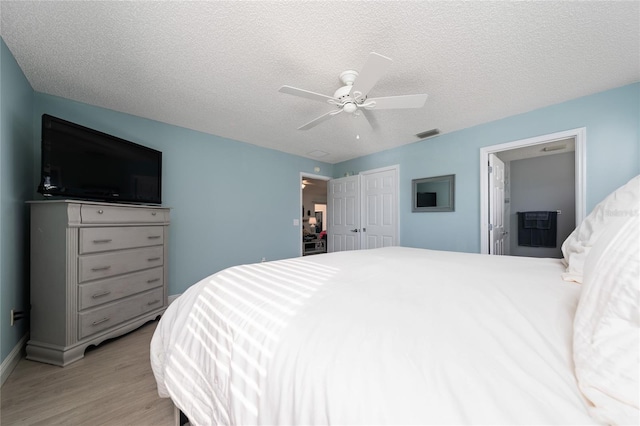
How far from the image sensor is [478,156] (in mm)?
3146

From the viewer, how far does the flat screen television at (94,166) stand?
188 centimetres

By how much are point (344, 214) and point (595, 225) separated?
12.4 feet

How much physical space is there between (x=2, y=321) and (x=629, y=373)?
305cm

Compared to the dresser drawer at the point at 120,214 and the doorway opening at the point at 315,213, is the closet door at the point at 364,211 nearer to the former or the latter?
the doorway opening at the point at 315,213

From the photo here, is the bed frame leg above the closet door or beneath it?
beneath

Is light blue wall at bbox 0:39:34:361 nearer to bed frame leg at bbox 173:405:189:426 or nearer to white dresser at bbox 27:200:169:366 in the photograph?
white dresser at bbox 27:200:169:366

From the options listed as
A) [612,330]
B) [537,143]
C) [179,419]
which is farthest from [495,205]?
[179,419]

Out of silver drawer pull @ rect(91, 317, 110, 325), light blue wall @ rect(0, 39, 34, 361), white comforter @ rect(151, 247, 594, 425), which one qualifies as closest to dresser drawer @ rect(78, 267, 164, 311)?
silver drawer pull @ rect(91, 317, 110, 325)

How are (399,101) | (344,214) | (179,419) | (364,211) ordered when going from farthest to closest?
(344,214), (364,211), (399,101), (179,419)

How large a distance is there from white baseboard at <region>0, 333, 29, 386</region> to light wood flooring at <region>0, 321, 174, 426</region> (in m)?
0.03

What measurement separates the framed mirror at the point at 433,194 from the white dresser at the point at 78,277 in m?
3.78

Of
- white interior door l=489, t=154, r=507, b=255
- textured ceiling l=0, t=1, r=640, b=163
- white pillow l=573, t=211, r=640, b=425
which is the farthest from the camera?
white interior door l=489, t=154, r=507, b=255

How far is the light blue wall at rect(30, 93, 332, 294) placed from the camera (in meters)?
2.70

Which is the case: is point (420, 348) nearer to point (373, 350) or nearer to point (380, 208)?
point (373, 350)
